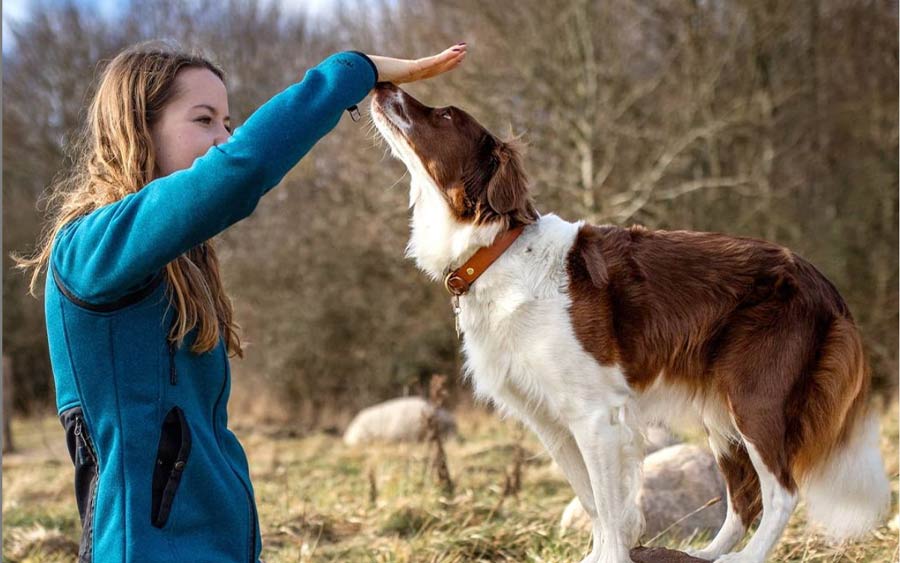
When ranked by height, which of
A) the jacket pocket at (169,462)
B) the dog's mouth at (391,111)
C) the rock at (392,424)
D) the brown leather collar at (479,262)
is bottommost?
the rock at (392,424)

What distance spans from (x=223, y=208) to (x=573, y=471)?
2274 mm

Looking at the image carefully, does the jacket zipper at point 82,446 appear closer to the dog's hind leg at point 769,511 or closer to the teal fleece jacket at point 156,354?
the teal fleece jacket at point 156,354

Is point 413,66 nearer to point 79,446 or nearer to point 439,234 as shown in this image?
point 439,234

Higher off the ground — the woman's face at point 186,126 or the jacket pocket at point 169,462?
the woman's face at point 186,126

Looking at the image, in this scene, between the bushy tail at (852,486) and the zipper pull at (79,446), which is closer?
the zipper pull at (79,446)

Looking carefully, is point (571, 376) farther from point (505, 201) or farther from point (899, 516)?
point (899, 516)

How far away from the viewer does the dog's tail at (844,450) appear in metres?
3.74

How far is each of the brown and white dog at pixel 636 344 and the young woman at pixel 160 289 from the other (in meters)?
1.01

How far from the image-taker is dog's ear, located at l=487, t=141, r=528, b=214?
12.7 ft

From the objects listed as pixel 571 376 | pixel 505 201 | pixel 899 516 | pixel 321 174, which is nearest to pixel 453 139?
pixel 505 201

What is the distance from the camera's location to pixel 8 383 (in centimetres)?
1291

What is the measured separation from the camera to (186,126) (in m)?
2.77

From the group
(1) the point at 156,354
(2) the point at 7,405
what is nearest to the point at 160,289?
(1) the point at 156,354

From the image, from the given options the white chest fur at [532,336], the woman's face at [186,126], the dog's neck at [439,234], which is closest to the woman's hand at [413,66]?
the woman's face at [186,126]
